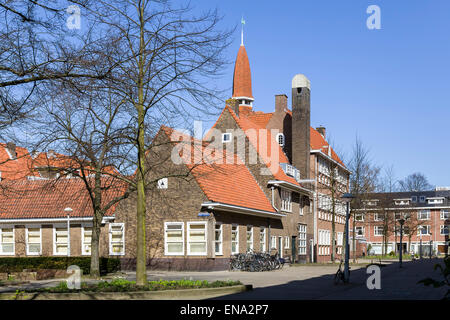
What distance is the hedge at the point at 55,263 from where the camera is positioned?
1130 inches

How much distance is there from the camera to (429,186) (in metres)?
115

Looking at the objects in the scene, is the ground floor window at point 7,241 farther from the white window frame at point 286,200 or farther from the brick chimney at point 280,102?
the brick chimney at point 280,102

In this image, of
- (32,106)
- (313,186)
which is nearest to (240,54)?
(313,186)

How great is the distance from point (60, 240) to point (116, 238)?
4.02 meters

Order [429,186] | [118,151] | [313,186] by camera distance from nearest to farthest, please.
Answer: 1. [118,151]
2. [313,186]
3. [429,186]

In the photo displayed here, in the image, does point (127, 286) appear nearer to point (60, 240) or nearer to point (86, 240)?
point (86, 240)

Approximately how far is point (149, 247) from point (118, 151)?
14626 millimetres

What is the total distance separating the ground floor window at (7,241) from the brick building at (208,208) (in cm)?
6

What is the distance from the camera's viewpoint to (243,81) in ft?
239

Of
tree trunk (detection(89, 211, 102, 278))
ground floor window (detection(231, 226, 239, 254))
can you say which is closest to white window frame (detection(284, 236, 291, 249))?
ground floor window (detection(231, 226, 239, 254))

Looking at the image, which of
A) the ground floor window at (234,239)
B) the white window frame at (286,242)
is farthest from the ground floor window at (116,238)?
the white window frame at (286,242)

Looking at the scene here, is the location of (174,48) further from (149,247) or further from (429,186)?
(429,186)

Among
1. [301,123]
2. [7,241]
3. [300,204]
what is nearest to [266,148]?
[301,123]
